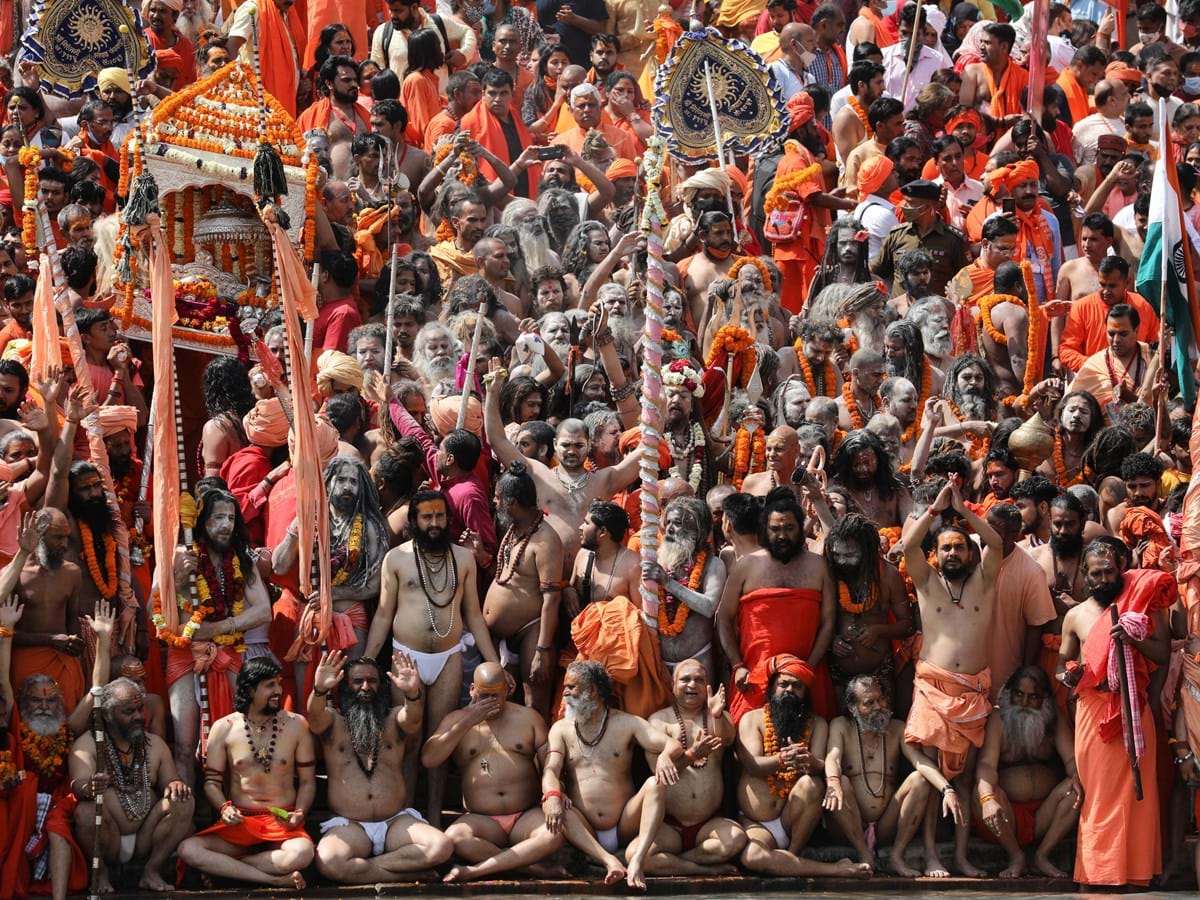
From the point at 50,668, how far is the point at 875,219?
5.77m

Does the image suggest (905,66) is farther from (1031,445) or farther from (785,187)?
(1031,445)

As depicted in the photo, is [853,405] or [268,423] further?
[853,405]

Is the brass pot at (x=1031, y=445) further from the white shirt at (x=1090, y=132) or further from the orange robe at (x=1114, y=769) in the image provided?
the white shirt at (x=1090, y=132)

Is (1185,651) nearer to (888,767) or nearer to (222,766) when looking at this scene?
(888,767)

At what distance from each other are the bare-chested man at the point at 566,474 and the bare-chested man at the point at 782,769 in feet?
3.93

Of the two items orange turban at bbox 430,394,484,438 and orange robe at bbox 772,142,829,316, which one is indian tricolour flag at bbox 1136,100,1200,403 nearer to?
orange robe at bbox 772,142,829,316

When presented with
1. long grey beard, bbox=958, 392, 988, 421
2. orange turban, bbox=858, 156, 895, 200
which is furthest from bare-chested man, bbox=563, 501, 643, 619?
orange turban, bbox=858, 156, 895, 200

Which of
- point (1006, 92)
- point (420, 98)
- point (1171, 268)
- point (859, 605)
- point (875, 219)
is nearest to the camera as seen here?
point (859, 605)

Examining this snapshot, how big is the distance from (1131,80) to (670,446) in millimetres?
5938

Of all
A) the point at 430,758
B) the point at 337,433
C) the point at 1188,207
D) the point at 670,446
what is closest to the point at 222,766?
the point at 430,758

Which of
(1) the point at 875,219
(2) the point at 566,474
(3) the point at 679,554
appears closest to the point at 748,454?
(2) the point at 566,474

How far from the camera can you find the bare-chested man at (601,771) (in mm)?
12219

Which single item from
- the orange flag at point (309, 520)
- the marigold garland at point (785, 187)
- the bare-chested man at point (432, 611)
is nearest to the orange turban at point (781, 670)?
the bare-chested man at point (432, 611)

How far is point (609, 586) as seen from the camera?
12664mm
